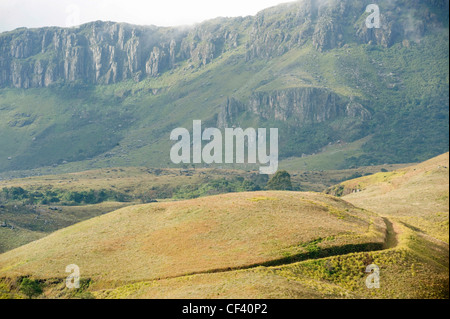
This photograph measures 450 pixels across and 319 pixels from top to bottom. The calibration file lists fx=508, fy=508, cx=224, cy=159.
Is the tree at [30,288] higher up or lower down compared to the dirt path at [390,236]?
lower down

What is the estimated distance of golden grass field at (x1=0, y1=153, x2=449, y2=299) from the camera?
56.9 metres

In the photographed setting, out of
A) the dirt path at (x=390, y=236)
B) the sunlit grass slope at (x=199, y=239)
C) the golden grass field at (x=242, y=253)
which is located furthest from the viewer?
the dirt path at (x=390, y=236)

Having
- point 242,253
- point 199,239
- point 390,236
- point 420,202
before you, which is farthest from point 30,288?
point 420,202

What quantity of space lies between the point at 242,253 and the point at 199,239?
7.99 metres

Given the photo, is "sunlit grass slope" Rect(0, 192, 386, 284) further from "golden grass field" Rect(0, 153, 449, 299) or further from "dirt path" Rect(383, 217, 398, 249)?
"dirt path" Rect(383, 217, 398, 249)

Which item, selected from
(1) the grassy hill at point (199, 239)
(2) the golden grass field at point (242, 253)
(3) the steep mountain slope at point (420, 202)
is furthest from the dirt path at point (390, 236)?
(3) the steep mountain slope at point (420, 202)


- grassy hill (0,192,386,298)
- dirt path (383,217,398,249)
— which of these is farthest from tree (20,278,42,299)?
dirt path (383,217,398,249)

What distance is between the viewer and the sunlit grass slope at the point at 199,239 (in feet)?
208

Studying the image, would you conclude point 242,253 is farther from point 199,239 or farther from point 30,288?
point 30,288

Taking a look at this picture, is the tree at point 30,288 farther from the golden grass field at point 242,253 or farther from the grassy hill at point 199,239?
the grassy hill at point 199,239

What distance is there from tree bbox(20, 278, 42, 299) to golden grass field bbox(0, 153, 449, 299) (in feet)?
2.73

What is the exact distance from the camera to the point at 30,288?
2469 inches

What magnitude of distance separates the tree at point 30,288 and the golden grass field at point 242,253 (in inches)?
32.8
